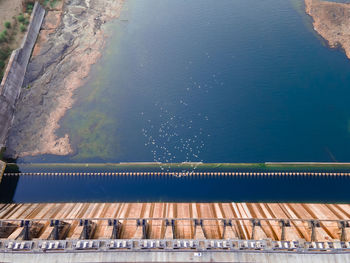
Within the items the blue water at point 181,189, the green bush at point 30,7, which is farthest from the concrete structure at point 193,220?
the green bush at point 30,7

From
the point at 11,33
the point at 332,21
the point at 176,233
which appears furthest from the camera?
the point at 332,21

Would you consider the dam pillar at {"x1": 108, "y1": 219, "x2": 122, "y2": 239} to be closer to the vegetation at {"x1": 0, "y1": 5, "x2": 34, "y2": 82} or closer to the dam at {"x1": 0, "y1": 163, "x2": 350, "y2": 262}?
the dam at {"x1": 0, "y1": 163, "x2": 350, "y2": 262}

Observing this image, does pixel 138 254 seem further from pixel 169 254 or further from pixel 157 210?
pixel 157 210

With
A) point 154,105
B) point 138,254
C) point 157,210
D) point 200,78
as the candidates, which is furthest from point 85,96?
point 138,254

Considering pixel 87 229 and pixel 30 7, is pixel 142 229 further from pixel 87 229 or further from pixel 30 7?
pixel 30 7

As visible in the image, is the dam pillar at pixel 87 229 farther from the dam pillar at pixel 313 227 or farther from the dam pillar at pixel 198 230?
the dam pillar at pixel 313 227

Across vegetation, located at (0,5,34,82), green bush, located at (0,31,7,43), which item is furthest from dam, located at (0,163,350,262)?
green bush, located at (0,31,7,43)

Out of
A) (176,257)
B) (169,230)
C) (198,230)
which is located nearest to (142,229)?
(169,230)
